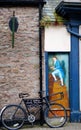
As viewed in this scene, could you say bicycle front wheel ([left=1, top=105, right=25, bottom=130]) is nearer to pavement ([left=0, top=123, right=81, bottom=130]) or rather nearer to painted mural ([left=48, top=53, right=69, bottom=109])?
pavement ([left=0, top=123, right=81, bottom=130])

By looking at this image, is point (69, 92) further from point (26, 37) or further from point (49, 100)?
point (26, 37)

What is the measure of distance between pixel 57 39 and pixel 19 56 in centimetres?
139

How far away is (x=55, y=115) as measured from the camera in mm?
13227

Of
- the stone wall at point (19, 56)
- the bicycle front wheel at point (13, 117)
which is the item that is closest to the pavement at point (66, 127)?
the bicycle front wheel at point (13, 117)

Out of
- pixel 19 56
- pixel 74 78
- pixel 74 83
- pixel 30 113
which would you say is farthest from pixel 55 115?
pixel 19 56

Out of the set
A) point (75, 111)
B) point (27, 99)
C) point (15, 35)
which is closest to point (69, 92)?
point (75, 111)

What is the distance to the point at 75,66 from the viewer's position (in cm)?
1366

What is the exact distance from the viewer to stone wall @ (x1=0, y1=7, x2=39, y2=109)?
13297 mm

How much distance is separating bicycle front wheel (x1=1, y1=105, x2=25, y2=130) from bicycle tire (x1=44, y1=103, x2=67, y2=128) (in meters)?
0.79

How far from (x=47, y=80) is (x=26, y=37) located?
158cm

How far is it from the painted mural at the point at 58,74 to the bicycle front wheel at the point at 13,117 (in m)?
1.33

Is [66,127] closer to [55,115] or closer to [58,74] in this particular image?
[55,115]

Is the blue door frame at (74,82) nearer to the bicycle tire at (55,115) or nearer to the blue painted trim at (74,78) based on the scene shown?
the blue painted trim at (74,78)

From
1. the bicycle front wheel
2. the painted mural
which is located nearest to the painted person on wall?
the painted mural
